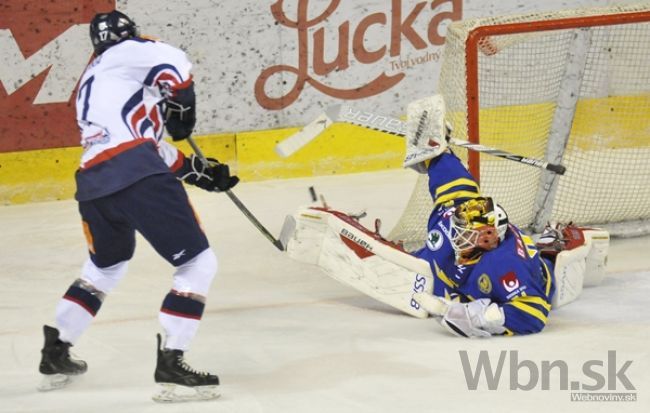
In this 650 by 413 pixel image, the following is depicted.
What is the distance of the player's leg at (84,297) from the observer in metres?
4.07

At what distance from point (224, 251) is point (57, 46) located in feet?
5.01

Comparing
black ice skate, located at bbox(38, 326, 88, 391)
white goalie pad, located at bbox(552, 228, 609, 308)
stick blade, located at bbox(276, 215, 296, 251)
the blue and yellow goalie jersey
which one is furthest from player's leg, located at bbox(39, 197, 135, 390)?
white goalie pad, located at bbox(552, 228, 609, 308)

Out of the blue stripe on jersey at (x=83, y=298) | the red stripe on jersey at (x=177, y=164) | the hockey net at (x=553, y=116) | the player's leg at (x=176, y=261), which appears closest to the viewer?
the player's leg at (x=176, y=261)

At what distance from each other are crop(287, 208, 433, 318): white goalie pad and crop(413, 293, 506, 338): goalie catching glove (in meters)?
0.34

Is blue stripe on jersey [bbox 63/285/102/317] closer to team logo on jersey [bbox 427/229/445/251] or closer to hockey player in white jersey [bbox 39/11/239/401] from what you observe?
hockey player in white jersey [bbox 39/11/239/401]

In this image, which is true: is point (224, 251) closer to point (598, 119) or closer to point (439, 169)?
point (439, 169)

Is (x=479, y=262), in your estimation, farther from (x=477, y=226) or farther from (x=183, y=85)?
(x=183, y=85)

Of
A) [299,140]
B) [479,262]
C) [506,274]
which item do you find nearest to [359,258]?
[299,140]

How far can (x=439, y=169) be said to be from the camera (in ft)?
15.8

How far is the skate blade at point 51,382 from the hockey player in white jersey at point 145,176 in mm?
388

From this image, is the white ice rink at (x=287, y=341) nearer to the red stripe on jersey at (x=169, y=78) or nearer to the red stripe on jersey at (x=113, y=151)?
the red stripe on jersey at (x=113, y=151)

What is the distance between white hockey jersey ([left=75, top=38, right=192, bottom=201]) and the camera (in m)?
3.94

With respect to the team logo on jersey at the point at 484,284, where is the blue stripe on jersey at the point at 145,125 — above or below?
above

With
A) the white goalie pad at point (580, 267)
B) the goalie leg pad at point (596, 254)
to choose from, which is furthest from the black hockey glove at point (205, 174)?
the goalie leg pad at point (596, 254)
